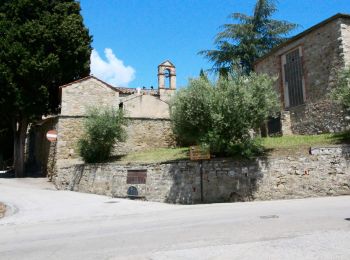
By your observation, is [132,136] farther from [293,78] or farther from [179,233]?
[179,233]

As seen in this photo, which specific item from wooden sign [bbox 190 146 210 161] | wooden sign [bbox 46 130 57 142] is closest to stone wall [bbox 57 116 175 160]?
wooden sign [bbox 46 130 57 142]

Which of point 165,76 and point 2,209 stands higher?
point 165,76

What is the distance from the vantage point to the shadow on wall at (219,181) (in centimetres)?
1614

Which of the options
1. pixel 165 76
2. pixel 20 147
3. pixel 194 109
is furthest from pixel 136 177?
pixel 165 76

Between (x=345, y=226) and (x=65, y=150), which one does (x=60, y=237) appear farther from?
(x=65, y=150)

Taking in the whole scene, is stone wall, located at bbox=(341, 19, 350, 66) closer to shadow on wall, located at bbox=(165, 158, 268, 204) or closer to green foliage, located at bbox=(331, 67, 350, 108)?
green foliage, located at bbox=(331, 67, 350, 108)

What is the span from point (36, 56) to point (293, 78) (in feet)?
54.9

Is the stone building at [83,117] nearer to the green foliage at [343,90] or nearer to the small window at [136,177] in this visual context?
the small window at [136,177]

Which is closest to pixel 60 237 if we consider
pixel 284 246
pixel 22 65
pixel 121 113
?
pixel 284 246

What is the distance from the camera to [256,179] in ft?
52.8

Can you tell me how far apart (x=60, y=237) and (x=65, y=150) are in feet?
55.3

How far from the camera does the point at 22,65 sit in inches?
1011

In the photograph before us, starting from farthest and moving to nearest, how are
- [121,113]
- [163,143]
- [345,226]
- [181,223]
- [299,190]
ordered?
[163,143] < [121,113] < [299,190] < [181,223] < [345,226]

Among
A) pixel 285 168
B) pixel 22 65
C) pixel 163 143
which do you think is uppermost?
pixel 22 65
